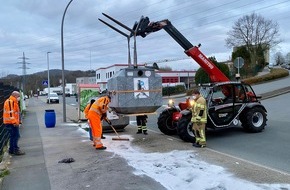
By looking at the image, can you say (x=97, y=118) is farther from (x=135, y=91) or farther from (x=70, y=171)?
(x=70, y=171)

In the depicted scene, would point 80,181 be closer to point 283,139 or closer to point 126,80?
point 126,80

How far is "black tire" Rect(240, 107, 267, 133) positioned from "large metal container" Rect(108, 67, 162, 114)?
10.1 ft

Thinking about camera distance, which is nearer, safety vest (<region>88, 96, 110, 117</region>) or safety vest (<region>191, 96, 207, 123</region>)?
safety vest (<region>191, 96, 207, 123</region>)

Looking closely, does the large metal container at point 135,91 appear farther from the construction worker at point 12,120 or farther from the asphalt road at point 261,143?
the construction worker at point 12,120

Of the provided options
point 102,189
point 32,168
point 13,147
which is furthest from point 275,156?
point 13,147

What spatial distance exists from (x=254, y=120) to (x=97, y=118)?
5.65 m

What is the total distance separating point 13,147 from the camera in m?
10.1

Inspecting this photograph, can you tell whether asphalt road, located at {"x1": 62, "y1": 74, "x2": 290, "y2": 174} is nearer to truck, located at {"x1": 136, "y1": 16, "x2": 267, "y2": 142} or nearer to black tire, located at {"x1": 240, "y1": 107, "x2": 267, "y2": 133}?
black tire, located at {"x1": 240, "y1": 107, "x2": 267, "y2": 133}

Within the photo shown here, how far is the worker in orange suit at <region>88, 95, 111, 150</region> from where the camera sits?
34.4 feet

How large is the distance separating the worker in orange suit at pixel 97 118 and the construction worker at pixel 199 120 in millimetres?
2759

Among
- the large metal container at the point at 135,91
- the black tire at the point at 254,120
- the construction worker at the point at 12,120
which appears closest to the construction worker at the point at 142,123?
the large metal container at the point at 135,91

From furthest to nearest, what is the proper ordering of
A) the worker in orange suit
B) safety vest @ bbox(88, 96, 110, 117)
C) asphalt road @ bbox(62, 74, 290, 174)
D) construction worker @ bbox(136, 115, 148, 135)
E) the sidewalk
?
1. construction worker @ bbox(136, 115, 148, 135)
2. safety vest @ bbox(88, 96, 110, 117)
3. the worker in orange suit
4. asphalt road @ bbox(62, 74, 290, 174)
5. the sidewalk

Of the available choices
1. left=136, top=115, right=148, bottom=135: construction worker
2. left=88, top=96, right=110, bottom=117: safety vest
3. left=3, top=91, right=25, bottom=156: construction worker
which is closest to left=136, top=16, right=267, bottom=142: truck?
left=136, top=115, right=148, bottom=135: construction worker

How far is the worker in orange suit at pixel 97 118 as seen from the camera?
10.5 meters
